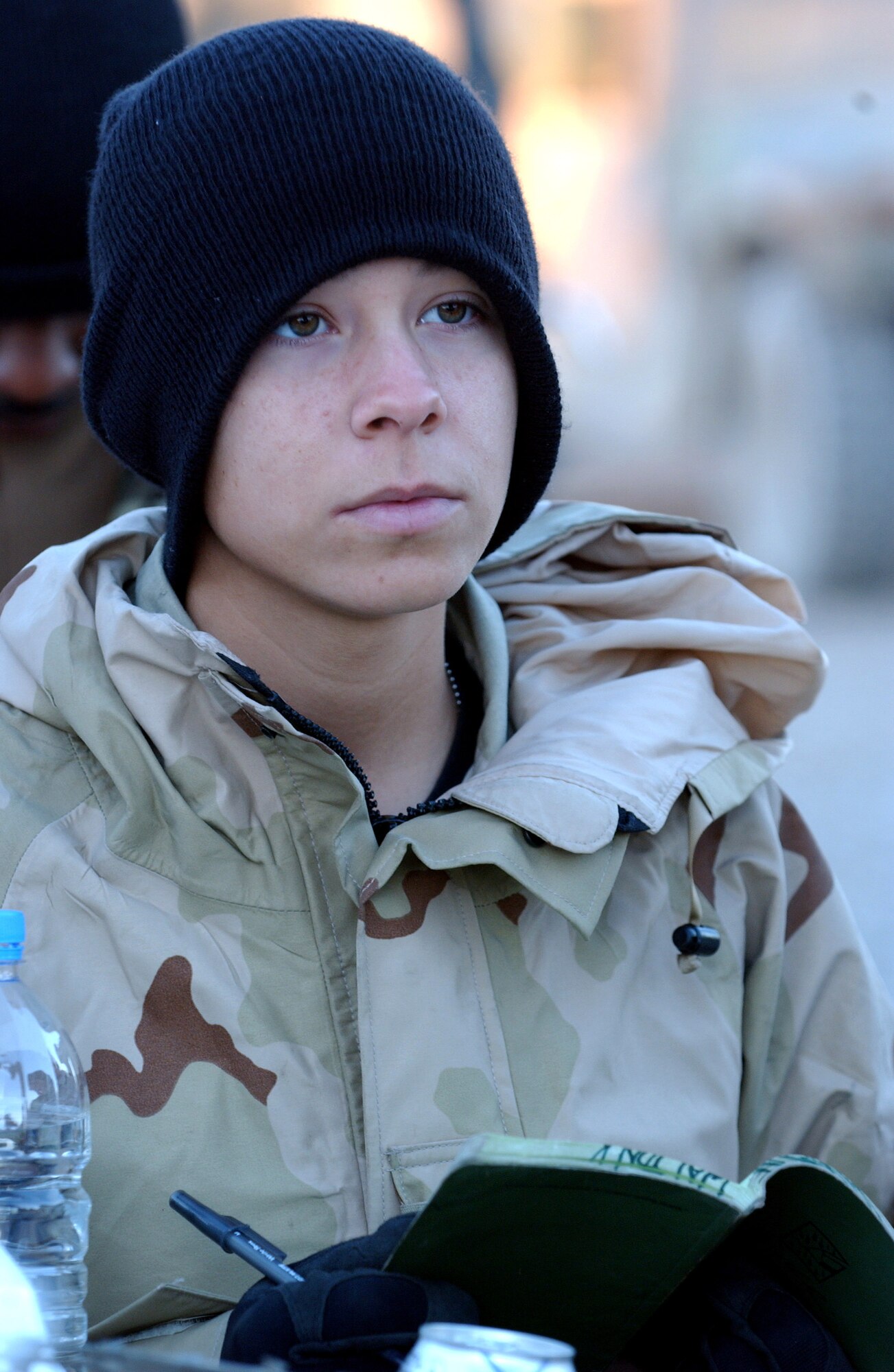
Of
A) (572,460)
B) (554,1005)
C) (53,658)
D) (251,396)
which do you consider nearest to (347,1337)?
(554,1005)

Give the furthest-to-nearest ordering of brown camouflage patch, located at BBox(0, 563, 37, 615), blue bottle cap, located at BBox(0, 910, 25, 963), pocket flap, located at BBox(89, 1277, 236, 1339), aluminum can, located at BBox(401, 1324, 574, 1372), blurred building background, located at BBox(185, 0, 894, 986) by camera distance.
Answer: blurred building background, located at BBox(185, 0, 894, 986) < brown camouflage patch, located at BBox(0, 563, 37, 615) < pocket flap, located at BBox(89, 1277, 236, 1339) < blue bottle cap, located at BBox(0, 910, 25, 963) < aluminum can, located at BBox(401, 1324, 574, 1372)

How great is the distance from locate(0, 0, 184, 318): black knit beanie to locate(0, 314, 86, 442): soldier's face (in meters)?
0.03

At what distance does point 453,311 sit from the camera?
1728 mm

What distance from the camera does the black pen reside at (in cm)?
129

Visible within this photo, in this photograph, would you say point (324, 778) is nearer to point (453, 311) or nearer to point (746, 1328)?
point (453, 311)

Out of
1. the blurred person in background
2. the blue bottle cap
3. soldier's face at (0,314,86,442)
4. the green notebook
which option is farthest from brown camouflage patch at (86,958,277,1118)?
soldier's face at (0,314,86,442)

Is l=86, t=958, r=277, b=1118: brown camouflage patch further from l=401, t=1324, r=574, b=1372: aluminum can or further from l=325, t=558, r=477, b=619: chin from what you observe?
l=401, t=1324, r=574, b=1372: aluminum can

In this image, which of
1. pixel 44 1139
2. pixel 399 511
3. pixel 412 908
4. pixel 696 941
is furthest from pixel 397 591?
pixel 44 1139

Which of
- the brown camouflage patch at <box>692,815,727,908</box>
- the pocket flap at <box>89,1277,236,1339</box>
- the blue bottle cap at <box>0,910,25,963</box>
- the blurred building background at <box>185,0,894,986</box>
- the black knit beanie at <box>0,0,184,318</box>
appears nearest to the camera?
the blue bottle cap at <box>0,910,25,963</box>

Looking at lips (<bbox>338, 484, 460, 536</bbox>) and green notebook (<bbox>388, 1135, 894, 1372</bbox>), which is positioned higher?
lips (<bbox>338, 484, 460, 536</bbox>)

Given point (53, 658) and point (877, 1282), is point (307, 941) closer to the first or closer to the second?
point (53, 658)

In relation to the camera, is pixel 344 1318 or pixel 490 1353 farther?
pixel 344 1318

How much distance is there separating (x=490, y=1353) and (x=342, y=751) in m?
0.77

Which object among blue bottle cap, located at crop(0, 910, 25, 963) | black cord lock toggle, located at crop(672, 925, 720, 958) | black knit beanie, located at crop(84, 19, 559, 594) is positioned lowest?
black cord lock toggle, located at crop(672, 925, 720, 958)
